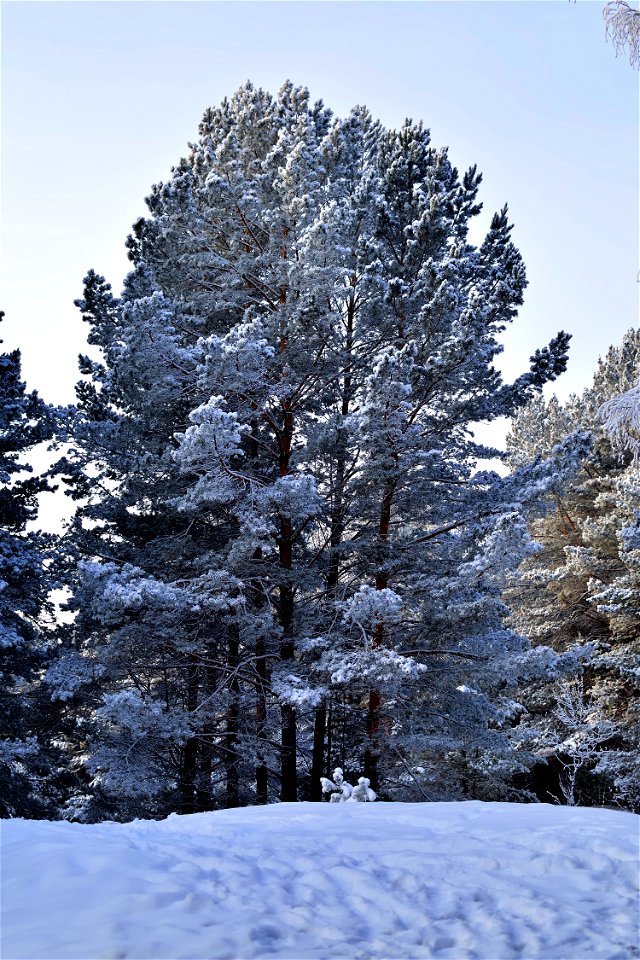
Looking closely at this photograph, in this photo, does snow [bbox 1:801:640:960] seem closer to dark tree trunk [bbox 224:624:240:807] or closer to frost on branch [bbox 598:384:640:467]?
frost on branch [bbox 598:384:640:467]

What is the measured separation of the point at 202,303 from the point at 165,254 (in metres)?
1.18

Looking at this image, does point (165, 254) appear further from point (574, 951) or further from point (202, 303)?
point (574, 951)

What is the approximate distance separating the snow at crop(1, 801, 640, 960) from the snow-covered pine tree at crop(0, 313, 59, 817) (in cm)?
777

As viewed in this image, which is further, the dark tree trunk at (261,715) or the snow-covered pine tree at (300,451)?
the dark tree trunk at (261,715)

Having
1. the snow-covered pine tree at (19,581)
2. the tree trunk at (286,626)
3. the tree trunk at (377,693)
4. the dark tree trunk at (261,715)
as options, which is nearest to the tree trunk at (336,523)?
the tree trunk at (286,626)

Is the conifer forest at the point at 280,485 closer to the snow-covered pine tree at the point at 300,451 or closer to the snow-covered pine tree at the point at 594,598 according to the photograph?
the snow-covered pine tree at the point at 300,451

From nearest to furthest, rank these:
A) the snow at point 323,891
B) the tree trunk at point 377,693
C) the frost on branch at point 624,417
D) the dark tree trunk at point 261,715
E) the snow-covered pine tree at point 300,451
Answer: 1. the snow at point 323,891
2. the frost on branch at point 624,417
3. the snow-covered pine tree at point 300,451
4. the dark tree trunk at point 261,715
5. the tree trunk at point 377,693

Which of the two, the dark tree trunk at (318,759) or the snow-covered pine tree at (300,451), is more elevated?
the snow-covered pine tree at (300,451)

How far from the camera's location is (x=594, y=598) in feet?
56.0

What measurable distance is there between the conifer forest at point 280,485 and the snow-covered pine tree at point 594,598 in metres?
2.15

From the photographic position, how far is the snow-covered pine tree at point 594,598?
16281mm

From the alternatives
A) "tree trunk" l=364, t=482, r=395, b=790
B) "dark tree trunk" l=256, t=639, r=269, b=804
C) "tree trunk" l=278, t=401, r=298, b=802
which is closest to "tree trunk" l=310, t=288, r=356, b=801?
"tree trunk" l=278, t=401, r=298, b=802

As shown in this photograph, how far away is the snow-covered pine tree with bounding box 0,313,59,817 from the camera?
12.2 meters

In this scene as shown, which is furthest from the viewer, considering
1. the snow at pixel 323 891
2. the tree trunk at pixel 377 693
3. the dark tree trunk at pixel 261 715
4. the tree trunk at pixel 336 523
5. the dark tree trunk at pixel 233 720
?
the tree trunk at pixel 336 523
